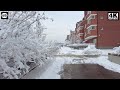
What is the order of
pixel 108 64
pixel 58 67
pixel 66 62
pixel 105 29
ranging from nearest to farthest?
pixel 105 29 < pixel 58 67 < pixel 108 64 < pixel 66 62

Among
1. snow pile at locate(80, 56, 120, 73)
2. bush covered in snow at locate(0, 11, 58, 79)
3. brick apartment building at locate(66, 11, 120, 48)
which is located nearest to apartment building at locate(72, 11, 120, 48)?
brick apartment building at locate(66, 11, 120, 48)

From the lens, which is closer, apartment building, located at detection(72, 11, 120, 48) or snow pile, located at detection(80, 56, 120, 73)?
apartment building, located at detection(72, 11, 120, 48)

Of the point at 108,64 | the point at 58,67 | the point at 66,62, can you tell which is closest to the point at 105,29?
the point at 58,67

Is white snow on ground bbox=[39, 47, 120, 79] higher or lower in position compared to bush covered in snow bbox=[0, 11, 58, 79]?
lower

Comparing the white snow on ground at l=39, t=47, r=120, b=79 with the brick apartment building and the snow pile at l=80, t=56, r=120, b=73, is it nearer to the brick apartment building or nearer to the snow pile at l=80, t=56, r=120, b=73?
the snow pile at l=80, t=56, r=120, b=73

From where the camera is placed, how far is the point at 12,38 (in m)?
5.03

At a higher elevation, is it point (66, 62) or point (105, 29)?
point (105, 29)

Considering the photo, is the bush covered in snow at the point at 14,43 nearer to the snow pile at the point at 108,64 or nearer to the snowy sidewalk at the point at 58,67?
the snowy sidewalk at the point at 58,67

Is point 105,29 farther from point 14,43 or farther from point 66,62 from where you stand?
point 14,43

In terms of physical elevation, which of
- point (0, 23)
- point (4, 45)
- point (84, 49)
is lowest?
point (84, 49)
